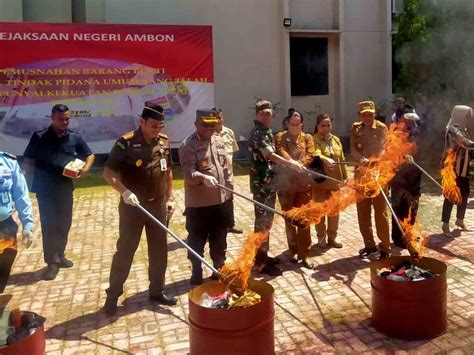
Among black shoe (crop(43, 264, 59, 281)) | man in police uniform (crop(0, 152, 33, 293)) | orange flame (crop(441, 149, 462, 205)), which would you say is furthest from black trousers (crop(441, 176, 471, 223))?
man in police uniform (crop(0, 152, 33, 293))

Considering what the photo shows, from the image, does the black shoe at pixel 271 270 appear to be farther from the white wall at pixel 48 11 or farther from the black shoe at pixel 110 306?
the white wall at pixel 48 11

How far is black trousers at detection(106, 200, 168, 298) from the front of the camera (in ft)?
15.8

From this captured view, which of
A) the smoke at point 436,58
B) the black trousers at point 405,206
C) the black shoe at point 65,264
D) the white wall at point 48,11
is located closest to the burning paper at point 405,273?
the black trousers at point 405,206

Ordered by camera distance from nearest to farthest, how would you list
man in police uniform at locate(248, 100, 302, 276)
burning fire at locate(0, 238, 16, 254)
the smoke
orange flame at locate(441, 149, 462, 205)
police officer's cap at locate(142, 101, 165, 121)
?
burning fire at locate(0, 238, 16, 254)
police officer's cap at locate(142, 101, 165, 121)
man in police uniform at locate(248, 100, 302, 276)
orange flame at locate(441, 149, 462, 205)
the smoke

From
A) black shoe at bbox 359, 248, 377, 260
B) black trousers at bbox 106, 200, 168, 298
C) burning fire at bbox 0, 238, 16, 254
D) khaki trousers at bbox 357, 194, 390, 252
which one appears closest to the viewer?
burning fire at bbox 0, 238, 16, 254

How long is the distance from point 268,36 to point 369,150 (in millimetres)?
9617

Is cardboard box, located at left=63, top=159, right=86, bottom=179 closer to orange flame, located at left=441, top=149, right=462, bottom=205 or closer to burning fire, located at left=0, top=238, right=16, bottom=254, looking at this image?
burning fire, located at left=0, top=238, right=16, bottom=254

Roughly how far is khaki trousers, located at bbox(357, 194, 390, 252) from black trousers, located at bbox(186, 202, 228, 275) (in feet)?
6.10

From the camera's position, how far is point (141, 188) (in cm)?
483

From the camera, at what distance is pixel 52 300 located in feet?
17.5

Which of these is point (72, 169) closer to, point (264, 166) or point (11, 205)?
point (11, 205)

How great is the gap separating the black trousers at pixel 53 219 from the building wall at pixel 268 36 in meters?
8.96

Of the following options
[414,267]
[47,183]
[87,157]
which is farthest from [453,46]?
[47,183]

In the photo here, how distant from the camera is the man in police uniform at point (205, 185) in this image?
5.15 m
